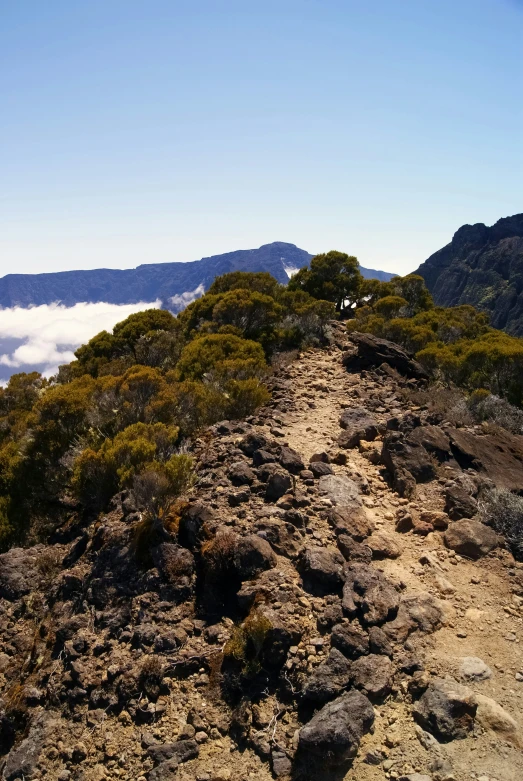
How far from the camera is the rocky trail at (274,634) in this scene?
505 centimetres

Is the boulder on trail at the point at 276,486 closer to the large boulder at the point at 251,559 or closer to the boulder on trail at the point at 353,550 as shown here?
the boulder on trail at the point at 353,550

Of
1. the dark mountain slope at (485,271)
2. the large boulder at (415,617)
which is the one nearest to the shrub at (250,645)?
the large boulder at (415,617)

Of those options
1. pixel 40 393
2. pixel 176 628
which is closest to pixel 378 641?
pixel 176 628

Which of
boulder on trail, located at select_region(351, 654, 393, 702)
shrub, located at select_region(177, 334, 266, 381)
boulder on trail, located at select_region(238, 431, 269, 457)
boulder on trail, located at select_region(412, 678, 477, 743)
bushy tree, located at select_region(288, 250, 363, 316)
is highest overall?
bushy tree, located at select_region(288, 250, 363, 316)

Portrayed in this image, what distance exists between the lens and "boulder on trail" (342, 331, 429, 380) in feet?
56.2

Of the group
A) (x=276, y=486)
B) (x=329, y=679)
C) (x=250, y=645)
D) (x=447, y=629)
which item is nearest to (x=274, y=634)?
(x=250, y=645)

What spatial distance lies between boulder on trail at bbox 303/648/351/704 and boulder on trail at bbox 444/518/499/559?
122 inches

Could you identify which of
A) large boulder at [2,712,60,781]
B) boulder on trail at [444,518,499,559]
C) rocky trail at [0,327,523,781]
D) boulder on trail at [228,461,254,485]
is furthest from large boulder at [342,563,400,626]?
large boulder at [2,712,60,781]

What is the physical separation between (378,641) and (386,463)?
4780 mm

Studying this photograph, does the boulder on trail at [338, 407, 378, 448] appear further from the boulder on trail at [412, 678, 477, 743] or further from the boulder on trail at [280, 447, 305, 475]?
the boulder on trail at [412, 678, 477, 743]

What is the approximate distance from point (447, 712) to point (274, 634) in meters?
1.97

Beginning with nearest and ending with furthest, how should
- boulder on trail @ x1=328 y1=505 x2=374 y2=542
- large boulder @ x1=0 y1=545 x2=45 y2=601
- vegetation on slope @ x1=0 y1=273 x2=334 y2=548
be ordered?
boulder on trail @ x1=328 y1=505 x2=374 y2=542 < large boulder @ x1=0 y1=545 x2=45 y2=601 < vegetation on slope @ x1=0 y1=273 x2=334 y2=548

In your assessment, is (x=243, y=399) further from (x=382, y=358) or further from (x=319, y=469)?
(x=382, y=358)

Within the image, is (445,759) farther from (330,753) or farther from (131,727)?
(131,727)
